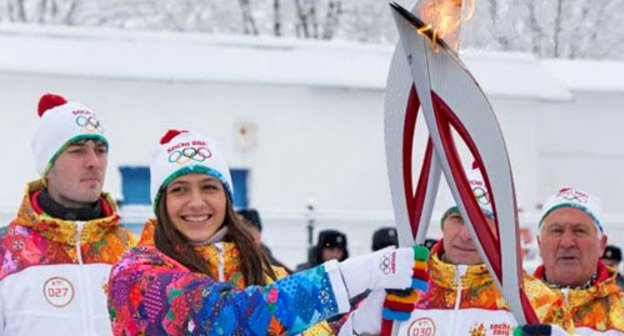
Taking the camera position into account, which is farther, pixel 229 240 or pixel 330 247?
pixel 330 247

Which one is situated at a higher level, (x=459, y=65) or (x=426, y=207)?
(x=459, y=65)

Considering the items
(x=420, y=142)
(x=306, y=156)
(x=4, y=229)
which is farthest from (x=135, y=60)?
(x=4, y=229)

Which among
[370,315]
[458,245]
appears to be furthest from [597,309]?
[370,315]

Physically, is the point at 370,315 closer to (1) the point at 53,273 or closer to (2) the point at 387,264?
(2) the point at 387,264

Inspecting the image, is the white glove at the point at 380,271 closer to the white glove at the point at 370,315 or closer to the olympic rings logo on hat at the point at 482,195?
the white glove at the point at 370,315

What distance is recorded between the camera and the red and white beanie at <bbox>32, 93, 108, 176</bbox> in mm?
3846

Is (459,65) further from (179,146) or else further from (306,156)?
→ (306,156)

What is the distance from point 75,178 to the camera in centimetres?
379

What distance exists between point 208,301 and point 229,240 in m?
0.36

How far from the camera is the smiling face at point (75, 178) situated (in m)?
3.79

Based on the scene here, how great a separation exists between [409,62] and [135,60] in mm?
6791

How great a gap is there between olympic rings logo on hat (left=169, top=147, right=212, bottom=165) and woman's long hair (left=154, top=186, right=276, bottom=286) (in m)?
0.08

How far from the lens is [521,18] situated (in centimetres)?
303

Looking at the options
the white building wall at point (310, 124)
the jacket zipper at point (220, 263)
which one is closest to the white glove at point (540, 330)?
the jacket zipper at point (220, 263)
